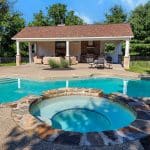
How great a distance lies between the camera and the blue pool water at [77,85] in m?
13.8

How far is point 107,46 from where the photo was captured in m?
38.2

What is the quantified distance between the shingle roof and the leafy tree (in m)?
13.0

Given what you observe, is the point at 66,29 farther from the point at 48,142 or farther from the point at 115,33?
the point at 48,142

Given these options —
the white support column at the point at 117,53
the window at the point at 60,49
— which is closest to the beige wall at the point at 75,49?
the window at the point at 60,49

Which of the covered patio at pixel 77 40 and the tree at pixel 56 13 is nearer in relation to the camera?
the covered patio at pixel 77 40

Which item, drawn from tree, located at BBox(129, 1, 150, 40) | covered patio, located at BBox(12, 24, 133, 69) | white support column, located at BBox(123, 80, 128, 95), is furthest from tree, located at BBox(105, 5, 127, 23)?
white support column, located at BBox(123, 80, 128, 95)

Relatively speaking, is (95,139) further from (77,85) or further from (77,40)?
(77,40)

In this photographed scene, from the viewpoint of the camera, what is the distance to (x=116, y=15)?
43906mm

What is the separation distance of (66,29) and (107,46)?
1206 cm

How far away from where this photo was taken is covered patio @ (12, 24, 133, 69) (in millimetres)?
24109

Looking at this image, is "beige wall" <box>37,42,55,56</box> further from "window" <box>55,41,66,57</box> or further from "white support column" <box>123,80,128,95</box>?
"white support column" <box>123,80,128,95</box>

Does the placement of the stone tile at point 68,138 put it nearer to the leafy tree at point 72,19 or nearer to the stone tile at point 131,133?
the stone tile at point 131,133

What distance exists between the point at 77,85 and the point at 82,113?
6.60 m

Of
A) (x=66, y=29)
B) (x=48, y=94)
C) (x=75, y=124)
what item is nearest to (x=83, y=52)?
(x=66, y=29)
